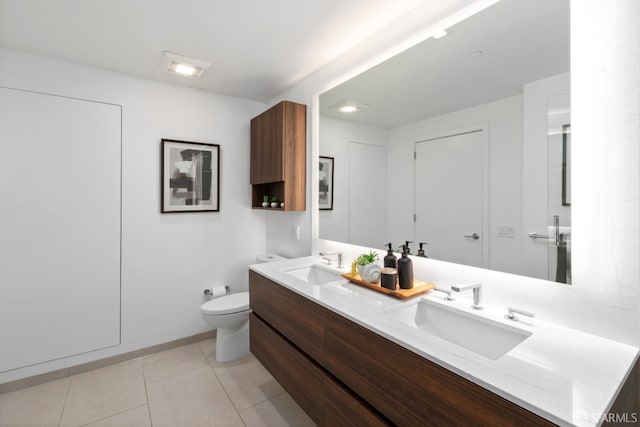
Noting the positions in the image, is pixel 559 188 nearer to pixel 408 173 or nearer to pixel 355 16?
pixel 408 173

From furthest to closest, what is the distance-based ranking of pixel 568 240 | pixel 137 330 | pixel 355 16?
pixel 137 330 → pixel 355 16 → pixel 568 240

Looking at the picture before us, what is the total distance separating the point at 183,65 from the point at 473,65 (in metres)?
2.02

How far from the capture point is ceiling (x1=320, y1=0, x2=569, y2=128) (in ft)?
3.76

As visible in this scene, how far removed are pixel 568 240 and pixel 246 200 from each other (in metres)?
2.58

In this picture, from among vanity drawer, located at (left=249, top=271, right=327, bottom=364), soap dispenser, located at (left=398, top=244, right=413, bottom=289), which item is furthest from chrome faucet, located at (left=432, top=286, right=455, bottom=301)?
vanity drawer, located at (left=249, top=271, right=327, bottom=364)

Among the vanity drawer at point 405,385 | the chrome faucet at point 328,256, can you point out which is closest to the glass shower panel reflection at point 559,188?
the vanity drawer at point 405,385

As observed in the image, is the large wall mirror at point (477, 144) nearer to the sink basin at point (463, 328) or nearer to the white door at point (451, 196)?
the white door at point (451, 196)

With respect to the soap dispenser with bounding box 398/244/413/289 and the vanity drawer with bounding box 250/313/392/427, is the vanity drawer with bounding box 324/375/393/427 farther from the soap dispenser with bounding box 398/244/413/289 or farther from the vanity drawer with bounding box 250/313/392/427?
the soap dispenser with bounding box 398/244/413/289

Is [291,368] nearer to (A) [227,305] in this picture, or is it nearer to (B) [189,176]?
(A) [227,305]

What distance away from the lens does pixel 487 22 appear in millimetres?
1319

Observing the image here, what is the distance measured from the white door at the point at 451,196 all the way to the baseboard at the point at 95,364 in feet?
7.61

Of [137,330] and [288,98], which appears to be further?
[288,98]

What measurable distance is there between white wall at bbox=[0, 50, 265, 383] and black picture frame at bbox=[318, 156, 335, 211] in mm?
1014

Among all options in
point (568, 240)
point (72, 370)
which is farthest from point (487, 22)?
point (72, 370)
